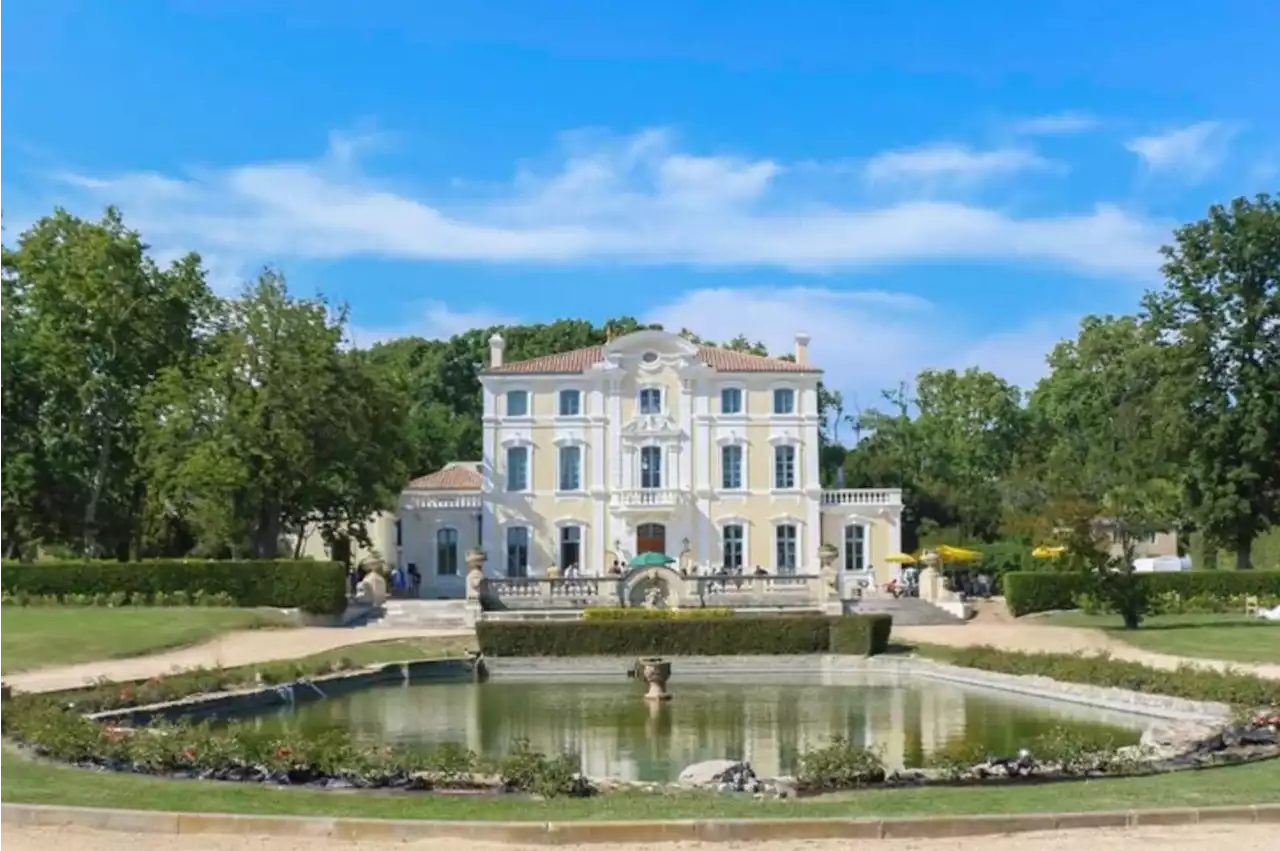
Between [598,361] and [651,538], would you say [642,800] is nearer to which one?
[651,538]

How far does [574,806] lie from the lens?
10.1m

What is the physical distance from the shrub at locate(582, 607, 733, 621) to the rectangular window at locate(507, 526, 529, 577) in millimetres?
16382

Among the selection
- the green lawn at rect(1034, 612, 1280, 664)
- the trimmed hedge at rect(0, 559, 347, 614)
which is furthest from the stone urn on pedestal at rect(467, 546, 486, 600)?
the green lawn at rect(1034, 612, 1280, 664)

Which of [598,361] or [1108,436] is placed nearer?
[598,361]

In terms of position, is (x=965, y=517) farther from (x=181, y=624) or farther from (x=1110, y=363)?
(x=181, y=624)

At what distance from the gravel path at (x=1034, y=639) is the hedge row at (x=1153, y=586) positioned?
A: 5.01ft

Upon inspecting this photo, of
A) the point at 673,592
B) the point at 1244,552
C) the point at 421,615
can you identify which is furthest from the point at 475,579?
the point at 1244,552

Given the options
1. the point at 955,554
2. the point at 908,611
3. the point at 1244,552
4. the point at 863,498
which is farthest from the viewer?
the point at 863,498

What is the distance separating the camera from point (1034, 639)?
30.4m

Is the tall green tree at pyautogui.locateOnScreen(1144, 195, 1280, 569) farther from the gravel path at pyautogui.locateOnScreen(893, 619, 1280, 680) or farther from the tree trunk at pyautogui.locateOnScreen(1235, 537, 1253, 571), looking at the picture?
the gravel path at pyautogui.locateOnScreen(893, 619, 1280, 680)

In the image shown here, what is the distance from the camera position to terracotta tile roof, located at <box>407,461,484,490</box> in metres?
53.0

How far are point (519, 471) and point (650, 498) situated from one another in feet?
16.1

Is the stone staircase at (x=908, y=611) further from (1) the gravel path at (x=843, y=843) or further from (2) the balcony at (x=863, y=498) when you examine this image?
(1) the gravel path at (x=843, y=843)

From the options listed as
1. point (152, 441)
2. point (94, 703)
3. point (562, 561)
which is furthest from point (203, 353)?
point (94, 703)
